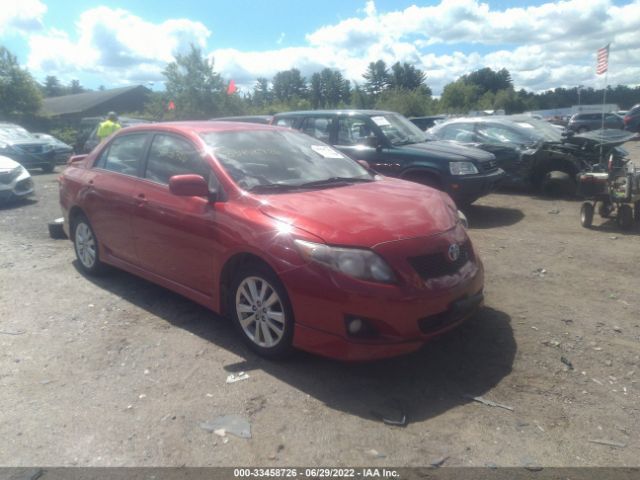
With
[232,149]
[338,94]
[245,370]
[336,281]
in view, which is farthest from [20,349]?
[338,94]

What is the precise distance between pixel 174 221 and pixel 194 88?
30.2 meters

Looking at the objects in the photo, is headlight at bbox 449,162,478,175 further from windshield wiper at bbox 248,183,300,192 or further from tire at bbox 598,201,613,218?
windshield wiper at bbox 248,183,300,192

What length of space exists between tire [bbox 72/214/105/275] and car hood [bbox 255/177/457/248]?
254 cm

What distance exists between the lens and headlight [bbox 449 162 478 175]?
25.6 ft

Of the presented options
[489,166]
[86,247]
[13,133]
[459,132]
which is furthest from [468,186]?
[13,133]

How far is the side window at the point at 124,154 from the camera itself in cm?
498

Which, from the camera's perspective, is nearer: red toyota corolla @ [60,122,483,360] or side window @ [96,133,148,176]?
red toyota corolla @ [60,122,483,360]

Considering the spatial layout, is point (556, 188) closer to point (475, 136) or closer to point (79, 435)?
point (475, 136)

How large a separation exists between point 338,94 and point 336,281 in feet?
243

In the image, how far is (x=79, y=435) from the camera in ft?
9.78

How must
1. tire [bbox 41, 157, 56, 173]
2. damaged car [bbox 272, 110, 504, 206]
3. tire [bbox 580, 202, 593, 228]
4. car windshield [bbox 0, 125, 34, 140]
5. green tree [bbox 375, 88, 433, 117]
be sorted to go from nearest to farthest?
tire [bbox 580, 202, 593, 228], damaged car [bbox 272, 110, 504, 206], car windshield [bbox 0, 125, 34, 140], tire [bbox 41, 157, 56, 173], green tree [bbox 375, 88, 433, 117]

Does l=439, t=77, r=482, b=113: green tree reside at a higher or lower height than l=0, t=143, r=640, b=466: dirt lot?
higher

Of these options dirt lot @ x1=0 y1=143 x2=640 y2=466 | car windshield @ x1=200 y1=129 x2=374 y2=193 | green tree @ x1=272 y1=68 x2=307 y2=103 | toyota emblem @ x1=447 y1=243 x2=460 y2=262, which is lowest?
dirt lot @ x1=0 y1=143 x2=640 y2=466

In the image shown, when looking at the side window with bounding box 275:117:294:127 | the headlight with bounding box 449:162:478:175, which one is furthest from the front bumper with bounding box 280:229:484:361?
the side window with bounding box 275:117:294:127
